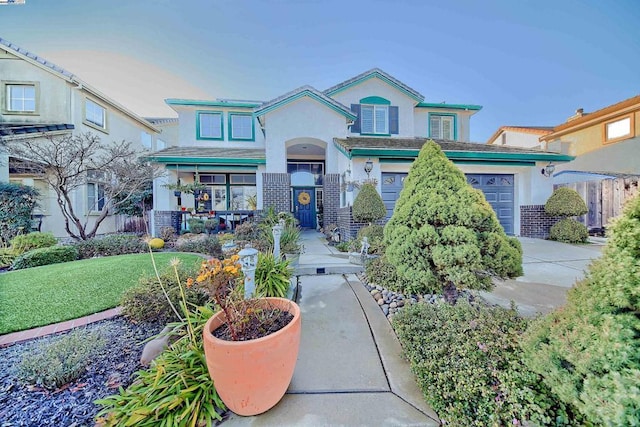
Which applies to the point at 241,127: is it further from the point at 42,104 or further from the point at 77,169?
the point at 42,104

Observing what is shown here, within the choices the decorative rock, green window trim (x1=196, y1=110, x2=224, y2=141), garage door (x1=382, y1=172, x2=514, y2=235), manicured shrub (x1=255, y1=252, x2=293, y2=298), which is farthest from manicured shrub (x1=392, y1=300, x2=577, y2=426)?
green window trim (x1=196, y1=110, x2=224, y2=141)

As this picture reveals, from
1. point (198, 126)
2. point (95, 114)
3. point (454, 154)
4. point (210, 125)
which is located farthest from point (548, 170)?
point (95, 114)

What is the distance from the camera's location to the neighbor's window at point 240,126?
12695 mm

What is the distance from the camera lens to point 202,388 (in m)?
2.06

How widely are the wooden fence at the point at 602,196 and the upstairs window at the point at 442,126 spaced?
6.18m

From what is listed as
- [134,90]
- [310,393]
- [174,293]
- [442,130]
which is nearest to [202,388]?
[310,393]

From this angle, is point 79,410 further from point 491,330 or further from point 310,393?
point 491,330

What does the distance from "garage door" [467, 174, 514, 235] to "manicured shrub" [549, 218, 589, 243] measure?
4.38ft

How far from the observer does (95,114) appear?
1306 centimetres

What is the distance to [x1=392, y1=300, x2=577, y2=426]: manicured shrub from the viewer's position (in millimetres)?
1687

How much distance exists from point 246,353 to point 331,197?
29.5 feet

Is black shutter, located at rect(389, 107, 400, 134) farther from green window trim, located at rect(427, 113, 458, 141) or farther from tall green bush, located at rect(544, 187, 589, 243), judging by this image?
tall green bush, located at rect(544, 187, 589, 243)

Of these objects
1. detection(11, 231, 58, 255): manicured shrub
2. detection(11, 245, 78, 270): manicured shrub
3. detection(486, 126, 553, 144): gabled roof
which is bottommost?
detection(11, 245, 78, 270): manicured shrub

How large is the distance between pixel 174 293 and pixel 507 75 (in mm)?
20490
